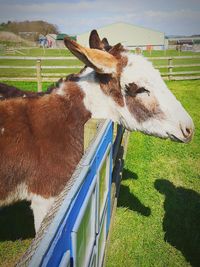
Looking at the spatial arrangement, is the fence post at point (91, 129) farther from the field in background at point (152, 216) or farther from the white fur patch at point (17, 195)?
the field in background at point (152, 216)

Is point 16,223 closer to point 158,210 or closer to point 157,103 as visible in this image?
point 158,210

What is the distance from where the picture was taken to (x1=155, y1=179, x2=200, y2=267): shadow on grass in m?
3.44

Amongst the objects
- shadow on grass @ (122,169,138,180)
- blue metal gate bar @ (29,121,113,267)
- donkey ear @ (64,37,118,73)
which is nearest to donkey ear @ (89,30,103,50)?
donkey ear @ (64,37,118,73)

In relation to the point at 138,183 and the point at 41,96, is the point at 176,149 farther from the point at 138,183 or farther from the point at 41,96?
the point at 41,96

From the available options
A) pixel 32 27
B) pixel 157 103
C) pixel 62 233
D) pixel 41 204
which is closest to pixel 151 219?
pixel 41 204

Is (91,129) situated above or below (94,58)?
below

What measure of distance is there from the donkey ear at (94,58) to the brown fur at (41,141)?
329 mm

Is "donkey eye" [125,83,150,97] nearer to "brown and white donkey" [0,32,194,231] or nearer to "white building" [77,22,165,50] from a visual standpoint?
"brown and white donkey" [0,32,194,231]

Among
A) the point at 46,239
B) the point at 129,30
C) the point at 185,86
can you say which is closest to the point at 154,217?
the point at 46,239

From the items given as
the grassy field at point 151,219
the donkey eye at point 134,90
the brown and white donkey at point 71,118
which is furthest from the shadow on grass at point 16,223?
the donkey eye at point 134,90

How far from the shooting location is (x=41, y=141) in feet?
8.01

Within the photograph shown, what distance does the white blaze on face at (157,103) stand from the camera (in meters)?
2.47

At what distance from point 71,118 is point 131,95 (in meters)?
0.56

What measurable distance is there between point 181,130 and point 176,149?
4.15 m
